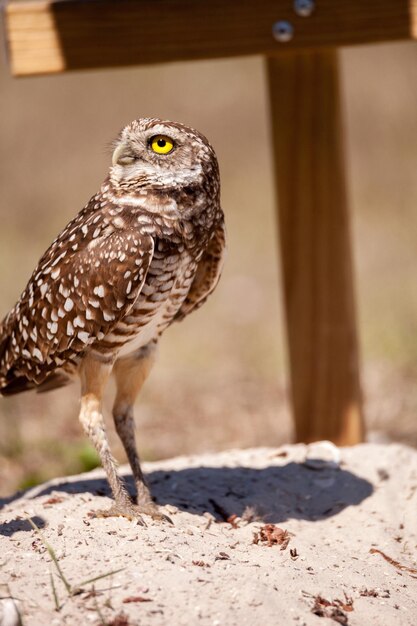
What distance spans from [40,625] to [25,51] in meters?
2.58

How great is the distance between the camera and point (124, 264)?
3.21 metres

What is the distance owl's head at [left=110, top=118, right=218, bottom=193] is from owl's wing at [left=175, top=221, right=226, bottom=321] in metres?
0.31

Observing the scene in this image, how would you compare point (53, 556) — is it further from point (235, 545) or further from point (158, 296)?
point (158, 296)

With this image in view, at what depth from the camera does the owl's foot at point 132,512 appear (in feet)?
10.8

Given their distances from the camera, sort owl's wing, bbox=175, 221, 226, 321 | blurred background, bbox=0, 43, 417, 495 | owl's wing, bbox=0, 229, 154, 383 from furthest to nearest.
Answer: blurred background, bbox=0, 43, 417, 495 → owl's wing, bbox=175, 221, 226, 321 → owl's wing, bbox=0, 229, 154, 383

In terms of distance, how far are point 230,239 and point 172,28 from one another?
19.8 feet

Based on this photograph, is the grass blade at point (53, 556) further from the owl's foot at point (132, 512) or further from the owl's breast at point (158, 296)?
the owl's breast at point (158, 296)

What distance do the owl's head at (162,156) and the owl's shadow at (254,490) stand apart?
1327 millimetres

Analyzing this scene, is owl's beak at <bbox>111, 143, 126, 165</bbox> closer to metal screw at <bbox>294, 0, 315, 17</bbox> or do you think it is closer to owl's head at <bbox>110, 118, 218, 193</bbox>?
owl's head at <bbox>110, 118, 218, 193</bbox>

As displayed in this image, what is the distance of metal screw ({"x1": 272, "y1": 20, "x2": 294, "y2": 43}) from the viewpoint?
12.7 ft

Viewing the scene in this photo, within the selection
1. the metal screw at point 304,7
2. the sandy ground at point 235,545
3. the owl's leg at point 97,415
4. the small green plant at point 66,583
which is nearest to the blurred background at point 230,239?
the owl's leg at point 97,415

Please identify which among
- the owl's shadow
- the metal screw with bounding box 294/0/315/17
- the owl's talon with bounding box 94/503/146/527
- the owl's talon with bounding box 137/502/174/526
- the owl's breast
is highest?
the metal screw with bounding box 294/0/315/17

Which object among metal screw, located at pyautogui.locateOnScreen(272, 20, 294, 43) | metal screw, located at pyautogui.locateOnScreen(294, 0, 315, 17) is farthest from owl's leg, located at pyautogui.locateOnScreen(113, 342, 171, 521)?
metal screw, located at pyautogui.locateOnScreen(294, 0, 315, 17)

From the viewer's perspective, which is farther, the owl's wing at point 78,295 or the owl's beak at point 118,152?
the owl's beak at point 118,152
